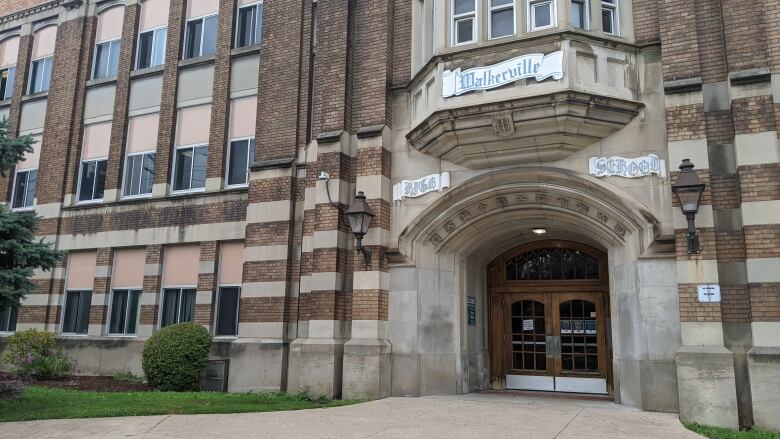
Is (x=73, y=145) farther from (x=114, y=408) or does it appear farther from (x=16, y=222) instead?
(x=114, y=408)

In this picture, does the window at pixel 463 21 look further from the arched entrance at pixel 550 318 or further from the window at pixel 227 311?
the window at pixel 227 311

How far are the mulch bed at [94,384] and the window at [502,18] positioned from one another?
408 inches

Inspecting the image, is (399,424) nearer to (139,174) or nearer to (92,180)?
(139,174)

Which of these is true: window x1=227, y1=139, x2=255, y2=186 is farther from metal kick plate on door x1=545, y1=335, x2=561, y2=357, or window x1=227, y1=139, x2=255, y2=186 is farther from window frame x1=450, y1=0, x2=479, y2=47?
metal kick plate on door x1=545, y1=335, x2=561, y2=357

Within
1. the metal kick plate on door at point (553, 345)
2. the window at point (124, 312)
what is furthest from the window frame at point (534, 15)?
the window at point (124, 312)

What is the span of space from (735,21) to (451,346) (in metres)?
7.54

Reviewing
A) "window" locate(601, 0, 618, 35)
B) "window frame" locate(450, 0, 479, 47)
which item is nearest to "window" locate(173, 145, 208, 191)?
"window frame" locate(450, 0, 479, 47)

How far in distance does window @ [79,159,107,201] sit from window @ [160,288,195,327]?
4.13 metres

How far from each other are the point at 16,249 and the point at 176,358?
407cm

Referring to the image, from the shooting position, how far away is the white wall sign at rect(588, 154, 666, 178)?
10.2 m

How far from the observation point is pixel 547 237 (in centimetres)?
1347

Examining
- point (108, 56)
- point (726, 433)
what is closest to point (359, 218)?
point (726, 433)

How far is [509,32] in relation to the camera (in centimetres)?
1132

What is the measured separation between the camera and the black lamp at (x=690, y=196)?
906 centimetres
